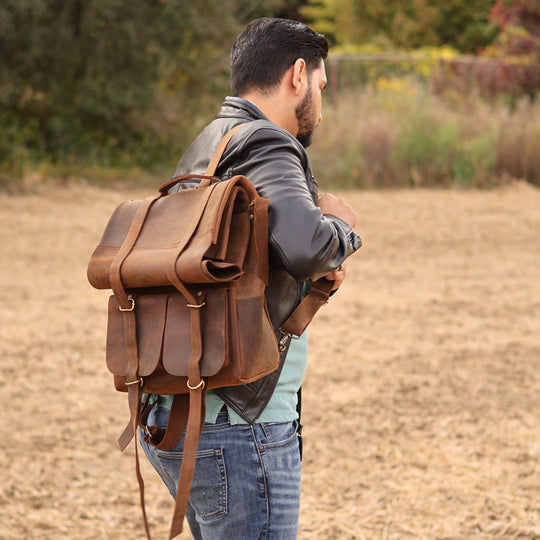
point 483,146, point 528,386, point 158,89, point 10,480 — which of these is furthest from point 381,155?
point 10,480

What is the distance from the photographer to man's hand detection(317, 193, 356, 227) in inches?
70.1

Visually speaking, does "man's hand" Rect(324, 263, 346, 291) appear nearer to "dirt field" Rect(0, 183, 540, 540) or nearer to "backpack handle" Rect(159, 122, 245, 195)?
"backpack handle" Rect(159, 122, 245, 195)

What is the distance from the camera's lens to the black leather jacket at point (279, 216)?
1.56 meters

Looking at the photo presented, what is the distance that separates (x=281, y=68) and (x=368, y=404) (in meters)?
3.35

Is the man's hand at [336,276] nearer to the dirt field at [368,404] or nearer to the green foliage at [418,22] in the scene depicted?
the dirt field at [368,404]

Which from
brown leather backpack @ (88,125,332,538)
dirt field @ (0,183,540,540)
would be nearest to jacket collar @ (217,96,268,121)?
brown leather backpack @ (88,125,332,538)

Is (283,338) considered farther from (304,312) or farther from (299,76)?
(299,76)

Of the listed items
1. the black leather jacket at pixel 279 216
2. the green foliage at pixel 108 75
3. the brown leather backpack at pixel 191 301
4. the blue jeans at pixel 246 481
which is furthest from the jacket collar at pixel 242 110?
the green foliage at pixel 108 75

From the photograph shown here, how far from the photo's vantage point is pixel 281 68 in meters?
1.76

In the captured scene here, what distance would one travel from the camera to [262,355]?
61.4 inches

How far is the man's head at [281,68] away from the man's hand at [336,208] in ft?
0.60

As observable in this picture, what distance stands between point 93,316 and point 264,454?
519 cm

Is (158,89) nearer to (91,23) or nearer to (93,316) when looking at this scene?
(91,23)

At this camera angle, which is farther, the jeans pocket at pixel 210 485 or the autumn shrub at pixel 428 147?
the autumn shrub at pixel 428 147
